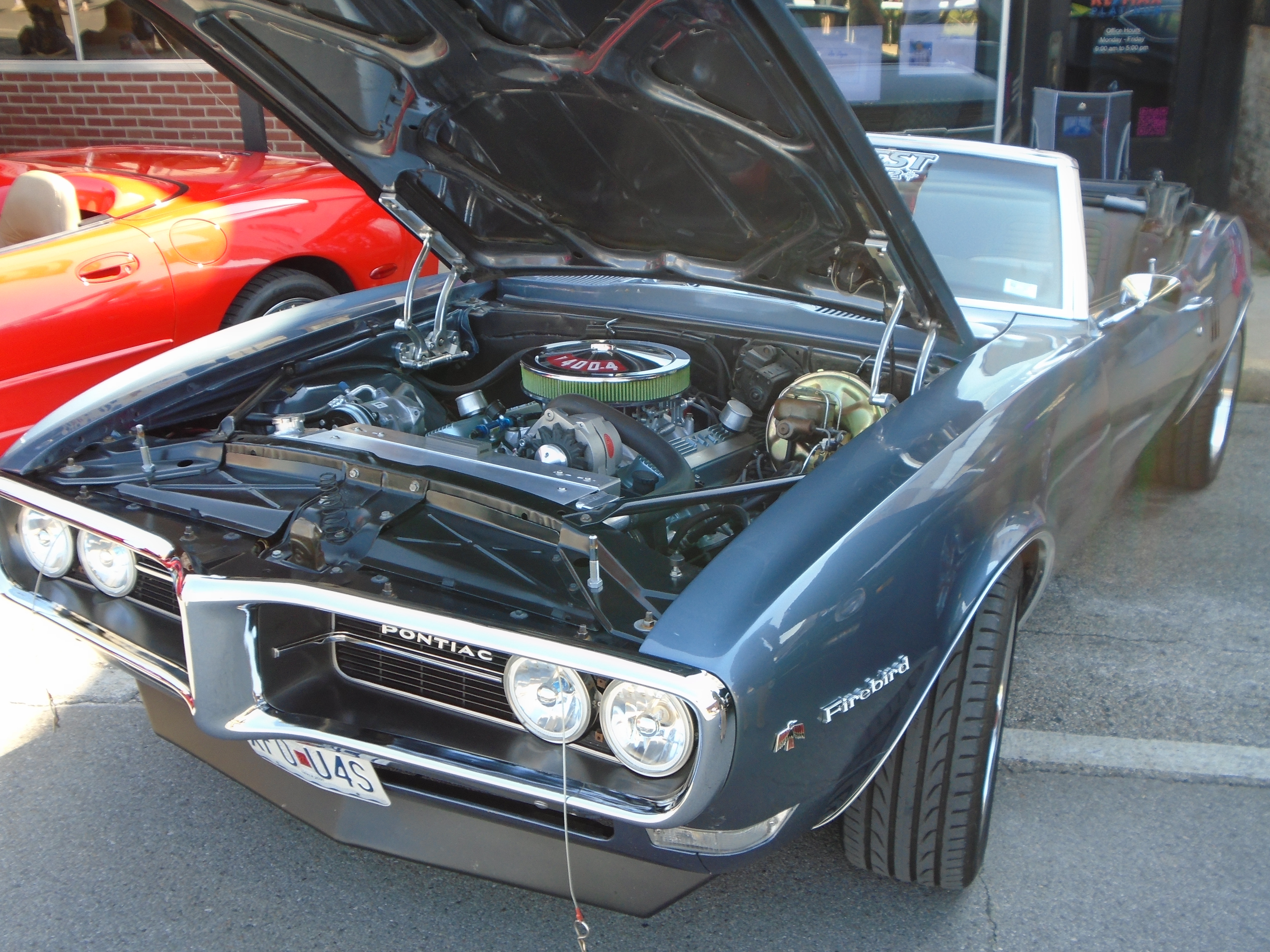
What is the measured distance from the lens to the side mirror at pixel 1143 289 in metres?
2.56

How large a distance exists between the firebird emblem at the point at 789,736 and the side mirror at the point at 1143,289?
1.64 m

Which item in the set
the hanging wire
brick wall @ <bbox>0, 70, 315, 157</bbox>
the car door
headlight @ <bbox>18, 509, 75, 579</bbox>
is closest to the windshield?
the hanging wire

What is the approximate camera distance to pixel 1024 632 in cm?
298

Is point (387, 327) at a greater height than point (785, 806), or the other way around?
point (387, 327)

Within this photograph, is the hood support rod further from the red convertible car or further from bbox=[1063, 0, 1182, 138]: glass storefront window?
bbox=[1063, 0, 1182, 138]: glass storefront window

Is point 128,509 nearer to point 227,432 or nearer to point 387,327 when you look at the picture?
point 227,432

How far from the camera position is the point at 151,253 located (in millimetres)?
3986

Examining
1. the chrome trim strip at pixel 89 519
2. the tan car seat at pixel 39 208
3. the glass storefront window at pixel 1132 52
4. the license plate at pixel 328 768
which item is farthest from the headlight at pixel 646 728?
the glass storefront window at pixel 1132 52

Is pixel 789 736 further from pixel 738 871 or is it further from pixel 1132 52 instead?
pixel 1132 52

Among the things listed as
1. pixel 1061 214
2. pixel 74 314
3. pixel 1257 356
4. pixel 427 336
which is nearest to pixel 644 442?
pixel 427 336

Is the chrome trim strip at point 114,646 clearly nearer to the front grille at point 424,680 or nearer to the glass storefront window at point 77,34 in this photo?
the front grille at point 424,680

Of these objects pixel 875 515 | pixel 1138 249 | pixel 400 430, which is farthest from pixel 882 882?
pixel 1138 249

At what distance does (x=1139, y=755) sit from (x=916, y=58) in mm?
6349

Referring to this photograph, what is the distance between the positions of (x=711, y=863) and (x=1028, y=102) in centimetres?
748
